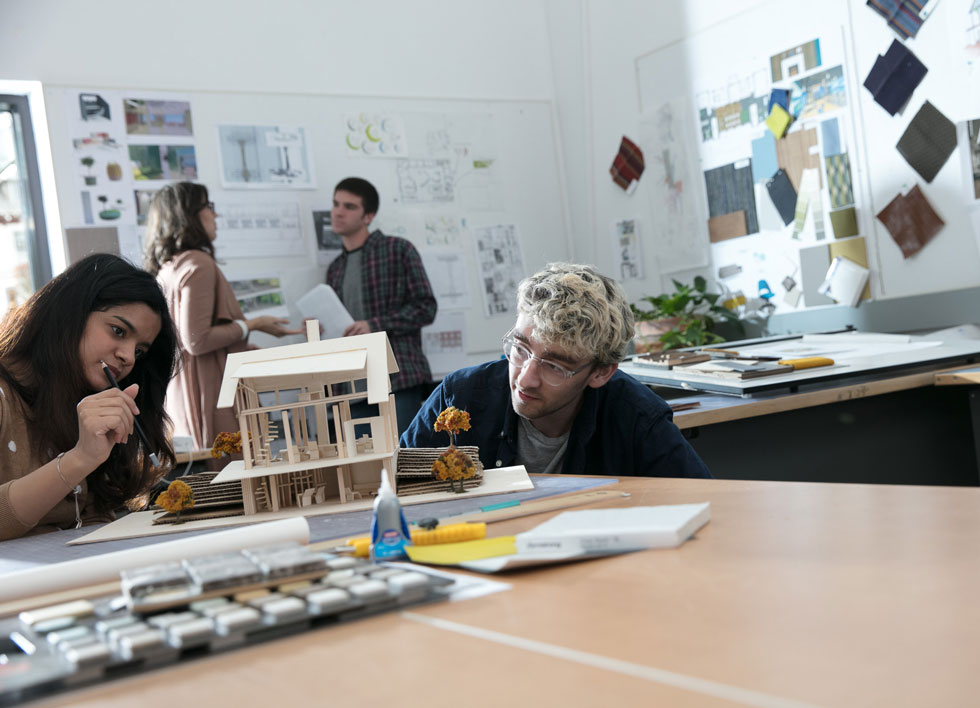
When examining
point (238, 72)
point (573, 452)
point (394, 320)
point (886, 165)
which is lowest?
point (573, 452)

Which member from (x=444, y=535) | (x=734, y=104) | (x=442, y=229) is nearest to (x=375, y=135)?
(x=442, y=229)

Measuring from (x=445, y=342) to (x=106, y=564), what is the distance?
410 centimetres

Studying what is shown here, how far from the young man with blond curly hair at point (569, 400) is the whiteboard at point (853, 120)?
82.8 inches

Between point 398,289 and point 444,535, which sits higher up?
point 398,289

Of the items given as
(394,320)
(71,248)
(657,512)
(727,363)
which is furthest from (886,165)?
(71,248)

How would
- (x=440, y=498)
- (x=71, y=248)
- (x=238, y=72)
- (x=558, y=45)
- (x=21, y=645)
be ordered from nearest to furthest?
1. (x=21, y=645)
2. (x=440, y=498)
3. (x=71, y=248)
4. (x=238, y=72)
5. (x=558, y=45)

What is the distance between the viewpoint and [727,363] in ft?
9.20

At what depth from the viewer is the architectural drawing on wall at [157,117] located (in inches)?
172

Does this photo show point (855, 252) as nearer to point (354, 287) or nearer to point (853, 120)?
point (853, 120)

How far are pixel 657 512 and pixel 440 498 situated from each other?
0.51 meters

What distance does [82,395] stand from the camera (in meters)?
1.88

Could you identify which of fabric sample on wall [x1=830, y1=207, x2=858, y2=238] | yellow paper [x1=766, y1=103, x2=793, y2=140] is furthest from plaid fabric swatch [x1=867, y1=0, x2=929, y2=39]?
fabric sample on wall [x1=830, y1=207, x2=858, y2=238]

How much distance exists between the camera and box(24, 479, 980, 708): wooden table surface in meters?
0.56

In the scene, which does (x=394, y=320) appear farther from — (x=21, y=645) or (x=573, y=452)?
(x=21, y=645)
